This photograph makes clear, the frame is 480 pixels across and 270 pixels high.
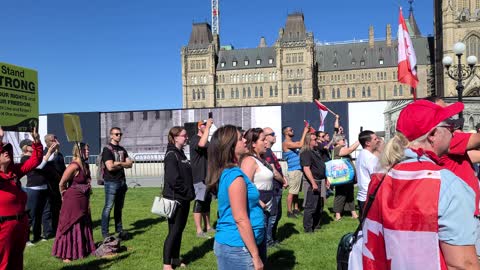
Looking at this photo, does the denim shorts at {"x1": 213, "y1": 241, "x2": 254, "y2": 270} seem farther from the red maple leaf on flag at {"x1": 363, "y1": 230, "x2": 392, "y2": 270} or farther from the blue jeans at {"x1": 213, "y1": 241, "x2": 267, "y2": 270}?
the red maple leaf on flag at {"x1": 363, "y1": 230, "x2": 392, "y2": 270}

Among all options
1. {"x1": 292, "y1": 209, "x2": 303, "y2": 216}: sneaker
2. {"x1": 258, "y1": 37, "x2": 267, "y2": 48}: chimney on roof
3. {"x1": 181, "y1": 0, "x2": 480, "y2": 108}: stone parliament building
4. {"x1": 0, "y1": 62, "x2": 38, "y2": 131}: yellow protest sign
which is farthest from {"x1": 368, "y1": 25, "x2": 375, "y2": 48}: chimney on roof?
{"x1": 0, "y1": 62, "x2": 38, "y2": 131}: yellow protest sign

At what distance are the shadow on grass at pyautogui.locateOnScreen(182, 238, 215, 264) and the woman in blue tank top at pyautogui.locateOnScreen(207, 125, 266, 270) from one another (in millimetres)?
3321

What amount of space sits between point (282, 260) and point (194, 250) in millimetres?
1609

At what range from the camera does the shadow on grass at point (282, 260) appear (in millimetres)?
6246

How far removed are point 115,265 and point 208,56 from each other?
10122cm

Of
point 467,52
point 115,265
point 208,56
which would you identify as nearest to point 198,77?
point 208,56

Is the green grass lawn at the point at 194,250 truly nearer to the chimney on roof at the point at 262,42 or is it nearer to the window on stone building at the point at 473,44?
the window on stone building at the point at 473,44

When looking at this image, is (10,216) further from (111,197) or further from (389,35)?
(389,35)

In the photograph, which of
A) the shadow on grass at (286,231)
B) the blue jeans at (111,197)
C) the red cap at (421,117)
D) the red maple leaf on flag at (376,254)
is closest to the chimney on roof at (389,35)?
the shadow on grass at (286,231)

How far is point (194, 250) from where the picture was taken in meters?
7.29

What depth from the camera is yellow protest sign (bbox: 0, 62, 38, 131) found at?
6531 millimetres

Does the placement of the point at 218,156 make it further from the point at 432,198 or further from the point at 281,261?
the point at 281,261

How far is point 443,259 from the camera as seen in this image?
1962 millimetres

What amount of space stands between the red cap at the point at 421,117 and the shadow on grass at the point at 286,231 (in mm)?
5941
